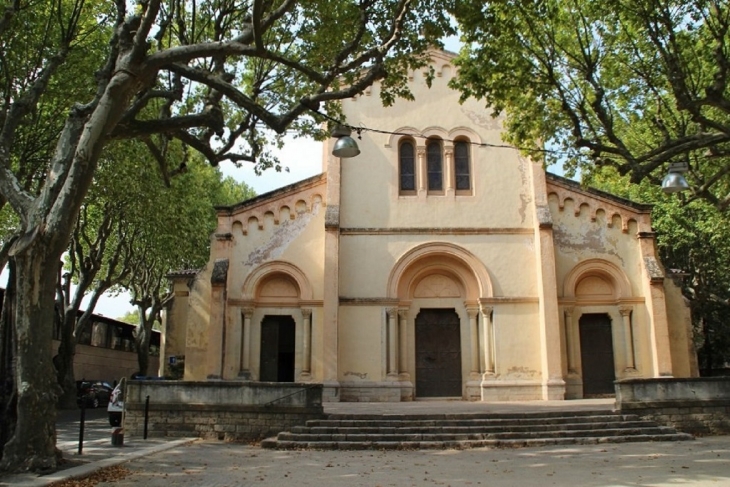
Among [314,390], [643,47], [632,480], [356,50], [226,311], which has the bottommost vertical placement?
[632,480]

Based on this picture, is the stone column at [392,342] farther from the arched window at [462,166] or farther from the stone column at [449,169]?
the arched window at [462,166]

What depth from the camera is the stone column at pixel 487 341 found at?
21125 millimetres

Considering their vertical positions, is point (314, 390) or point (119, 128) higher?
point (119, 128)

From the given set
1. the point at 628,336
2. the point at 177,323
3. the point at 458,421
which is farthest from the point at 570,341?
the point at 177,323

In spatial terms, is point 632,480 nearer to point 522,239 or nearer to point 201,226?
point 522,239

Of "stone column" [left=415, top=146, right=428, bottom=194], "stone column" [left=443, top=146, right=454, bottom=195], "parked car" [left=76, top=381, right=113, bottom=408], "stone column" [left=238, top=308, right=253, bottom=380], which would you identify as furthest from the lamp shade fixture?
"parked car" [left=76, top=381, right=113, bottom=408]

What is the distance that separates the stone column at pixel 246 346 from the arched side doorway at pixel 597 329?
1026 centimetres

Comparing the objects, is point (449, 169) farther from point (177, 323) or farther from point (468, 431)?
point (177, 323)

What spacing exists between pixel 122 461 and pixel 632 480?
8048 millimetres

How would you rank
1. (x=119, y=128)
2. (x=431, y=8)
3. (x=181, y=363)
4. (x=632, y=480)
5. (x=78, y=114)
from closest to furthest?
(x=632, y=480)
(x=78, y=114)
(x=119, y=128)
(x=431, y=8)
(x=181, y=363)

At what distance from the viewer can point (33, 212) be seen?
9.59m

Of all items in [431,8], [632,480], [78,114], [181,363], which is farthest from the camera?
[181,363]

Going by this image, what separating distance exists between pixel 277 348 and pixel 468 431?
926 centimetres

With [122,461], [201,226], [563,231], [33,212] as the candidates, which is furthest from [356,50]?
[201,226]
